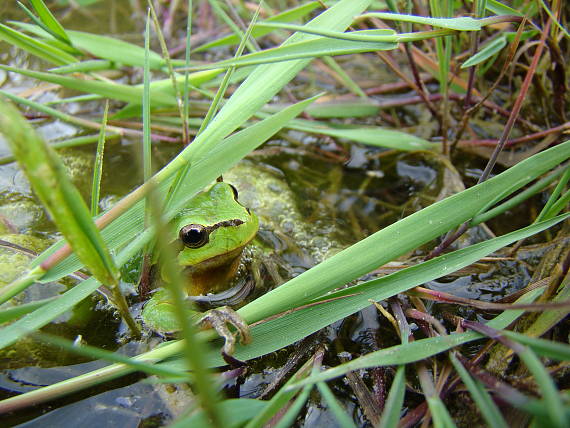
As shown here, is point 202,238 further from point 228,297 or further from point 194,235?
point 228,297

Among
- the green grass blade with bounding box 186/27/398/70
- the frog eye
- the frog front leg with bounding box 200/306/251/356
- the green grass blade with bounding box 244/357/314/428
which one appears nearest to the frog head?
the frog eye

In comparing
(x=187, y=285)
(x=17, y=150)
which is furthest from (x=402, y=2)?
(x=17, y=150)

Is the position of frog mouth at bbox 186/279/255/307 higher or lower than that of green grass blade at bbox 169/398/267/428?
lower

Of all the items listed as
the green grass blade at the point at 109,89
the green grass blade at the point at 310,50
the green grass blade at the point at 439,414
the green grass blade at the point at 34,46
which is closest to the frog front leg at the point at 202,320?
the green grass blade at the point at 439,414

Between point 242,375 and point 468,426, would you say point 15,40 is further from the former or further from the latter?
point 468,426

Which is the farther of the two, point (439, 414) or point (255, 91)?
point (255, 91)

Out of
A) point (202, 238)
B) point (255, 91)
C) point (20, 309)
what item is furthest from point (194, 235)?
point (20, 309)

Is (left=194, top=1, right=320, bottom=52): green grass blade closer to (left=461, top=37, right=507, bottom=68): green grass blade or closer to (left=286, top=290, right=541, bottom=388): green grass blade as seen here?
(left=461, top=37, right=507, bottom=68): green grass blade

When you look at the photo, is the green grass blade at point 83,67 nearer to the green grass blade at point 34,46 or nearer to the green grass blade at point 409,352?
the green grass blade at point 34,46
